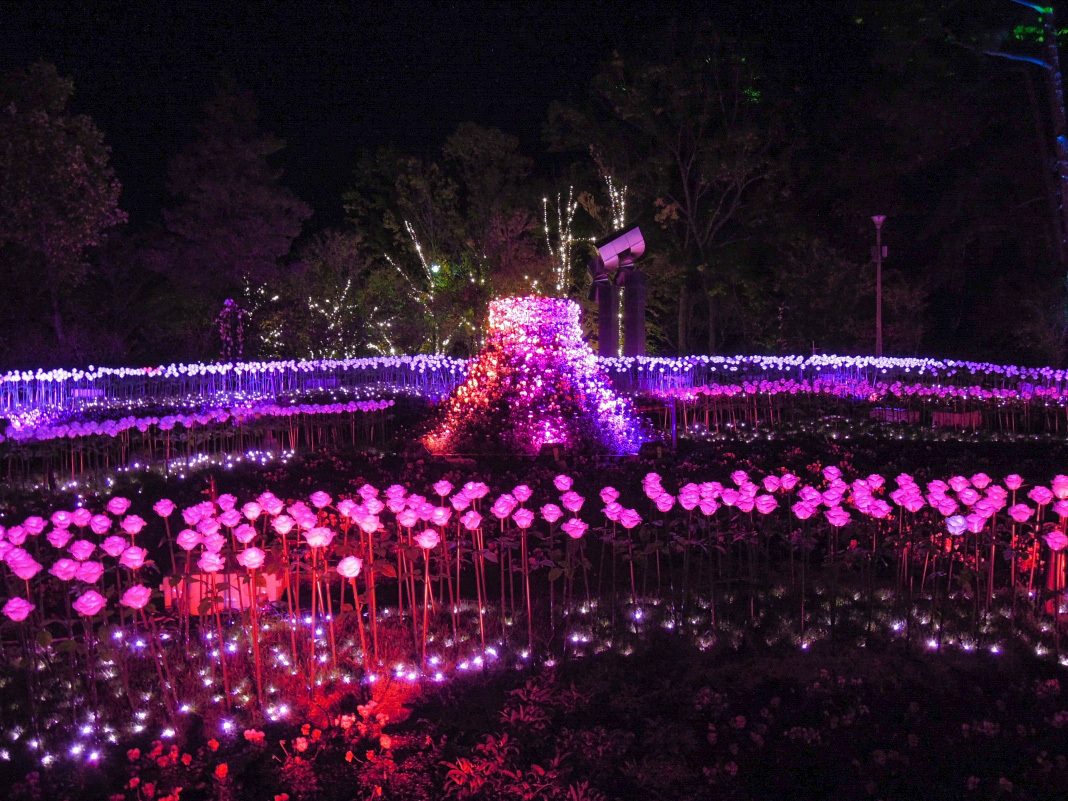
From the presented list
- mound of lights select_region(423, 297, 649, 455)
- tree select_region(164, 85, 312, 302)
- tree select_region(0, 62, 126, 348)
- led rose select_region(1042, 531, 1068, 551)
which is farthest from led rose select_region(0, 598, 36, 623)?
tree select_region(164, 85, 312, 302)

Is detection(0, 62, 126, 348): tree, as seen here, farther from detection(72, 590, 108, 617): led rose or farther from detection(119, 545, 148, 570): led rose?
detection(72, 590, 108, 617): led rose

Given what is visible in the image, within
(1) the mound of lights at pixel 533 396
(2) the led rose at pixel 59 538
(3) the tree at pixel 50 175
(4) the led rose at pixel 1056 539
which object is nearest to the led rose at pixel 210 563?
(2) the led rose at pixel 59 538

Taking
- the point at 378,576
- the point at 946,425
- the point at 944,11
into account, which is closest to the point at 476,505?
the point at 378,576

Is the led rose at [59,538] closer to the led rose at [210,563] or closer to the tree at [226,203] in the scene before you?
the led rose at [210,563]

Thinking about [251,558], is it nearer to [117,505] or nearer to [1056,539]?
[117,505]

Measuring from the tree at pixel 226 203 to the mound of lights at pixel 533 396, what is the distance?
1654 centimetres

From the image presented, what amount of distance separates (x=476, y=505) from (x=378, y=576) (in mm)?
1580

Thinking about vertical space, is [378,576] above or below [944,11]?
below

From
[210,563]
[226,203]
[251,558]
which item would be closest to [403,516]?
[251,558]

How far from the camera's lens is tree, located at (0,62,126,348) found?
18859 millimetres

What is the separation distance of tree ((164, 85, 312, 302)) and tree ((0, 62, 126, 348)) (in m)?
3.67

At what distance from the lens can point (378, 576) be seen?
5594 mm

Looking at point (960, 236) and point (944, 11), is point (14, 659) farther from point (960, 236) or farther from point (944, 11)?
point (960, 236)

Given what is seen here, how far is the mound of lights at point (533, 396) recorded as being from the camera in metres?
9.37
